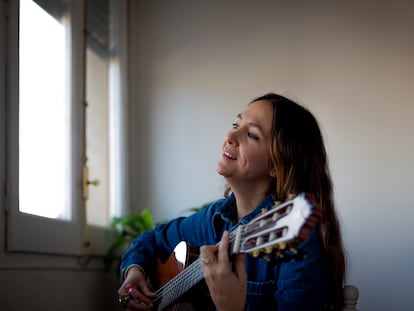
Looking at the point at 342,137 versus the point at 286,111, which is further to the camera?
the point at 342,137

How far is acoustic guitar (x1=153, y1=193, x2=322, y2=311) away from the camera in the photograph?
3.09 ft

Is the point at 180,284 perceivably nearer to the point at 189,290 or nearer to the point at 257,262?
the point at 189,290

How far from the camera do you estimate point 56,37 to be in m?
2.12

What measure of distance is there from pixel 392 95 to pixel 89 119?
4.39ft

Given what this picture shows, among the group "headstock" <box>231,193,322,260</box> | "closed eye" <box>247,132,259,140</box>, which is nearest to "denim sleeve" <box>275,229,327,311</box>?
"headstock" <box>231,193,322,260</box>

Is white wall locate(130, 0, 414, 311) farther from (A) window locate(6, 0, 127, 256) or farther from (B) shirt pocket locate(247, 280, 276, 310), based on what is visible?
(B) shirt pocket locate(247, 280, 276, 310)

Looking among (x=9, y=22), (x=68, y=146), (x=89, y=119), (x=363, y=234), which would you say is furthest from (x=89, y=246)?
(x=363, y=234)

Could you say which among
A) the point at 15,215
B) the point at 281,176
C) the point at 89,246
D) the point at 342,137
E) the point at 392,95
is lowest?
the point at 89,246

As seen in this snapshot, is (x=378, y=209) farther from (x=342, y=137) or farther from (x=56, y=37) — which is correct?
(x=56, y=37)

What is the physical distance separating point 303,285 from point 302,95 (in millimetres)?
1490

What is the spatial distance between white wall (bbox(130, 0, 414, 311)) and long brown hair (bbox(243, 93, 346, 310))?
1.02 m

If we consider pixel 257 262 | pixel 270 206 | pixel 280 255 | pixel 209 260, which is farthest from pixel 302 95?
pixel 280 255

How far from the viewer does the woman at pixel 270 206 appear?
134 cm

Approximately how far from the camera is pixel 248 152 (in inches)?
60.6
